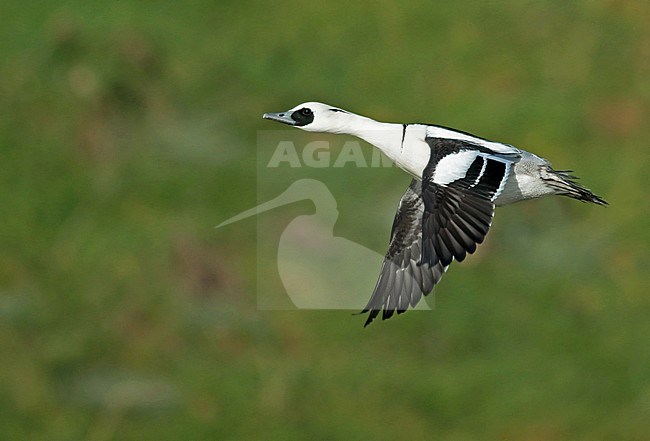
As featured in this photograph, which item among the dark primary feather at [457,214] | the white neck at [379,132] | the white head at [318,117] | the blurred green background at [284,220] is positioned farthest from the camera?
the blurred green background at [284,220]

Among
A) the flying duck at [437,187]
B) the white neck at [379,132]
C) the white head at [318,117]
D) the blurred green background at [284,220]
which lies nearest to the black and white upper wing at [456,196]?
the flying duck at [437,187]

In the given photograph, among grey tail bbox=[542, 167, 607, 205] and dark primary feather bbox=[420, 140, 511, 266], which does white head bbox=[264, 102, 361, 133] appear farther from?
grey tail bbox=[542, 167, 607, 205]

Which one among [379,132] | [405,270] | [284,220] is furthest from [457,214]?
[284,220]

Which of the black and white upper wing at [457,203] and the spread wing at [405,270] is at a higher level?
the black and white upper wing at [457,203]

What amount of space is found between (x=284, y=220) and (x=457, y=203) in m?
10.1

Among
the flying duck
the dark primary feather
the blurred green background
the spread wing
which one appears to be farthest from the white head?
the blurred green background

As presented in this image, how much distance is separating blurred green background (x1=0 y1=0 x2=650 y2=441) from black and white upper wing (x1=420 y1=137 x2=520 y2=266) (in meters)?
8.81

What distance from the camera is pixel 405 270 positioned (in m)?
10.5

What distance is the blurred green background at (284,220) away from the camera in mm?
18641

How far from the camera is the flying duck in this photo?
9234 mm

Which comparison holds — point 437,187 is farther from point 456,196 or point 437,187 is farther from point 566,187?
point 566,187

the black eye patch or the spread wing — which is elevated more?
the black eye patch

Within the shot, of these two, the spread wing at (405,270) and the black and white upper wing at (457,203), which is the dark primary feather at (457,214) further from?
the spread wing at (405,270)

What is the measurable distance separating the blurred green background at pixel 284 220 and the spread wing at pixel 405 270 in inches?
302
